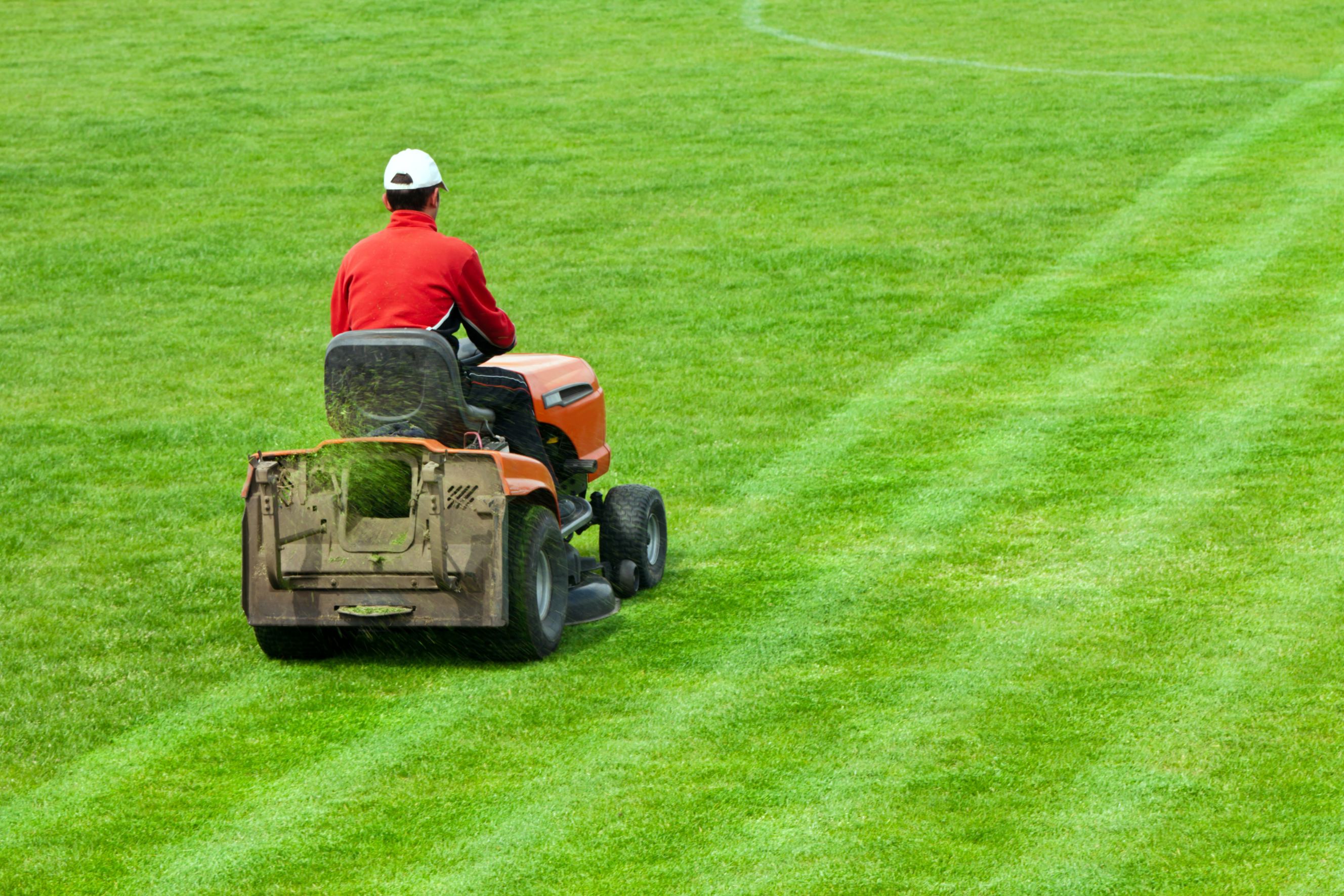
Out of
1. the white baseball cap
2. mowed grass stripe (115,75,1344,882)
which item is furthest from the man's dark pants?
mowed grass stripe (115,75,1344,882)

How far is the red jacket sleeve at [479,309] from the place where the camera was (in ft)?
23.0

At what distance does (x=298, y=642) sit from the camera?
23.2 ft

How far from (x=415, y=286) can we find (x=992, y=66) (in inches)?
684

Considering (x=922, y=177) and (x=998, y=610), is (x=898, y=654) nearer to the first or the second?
(x=998, y=610)

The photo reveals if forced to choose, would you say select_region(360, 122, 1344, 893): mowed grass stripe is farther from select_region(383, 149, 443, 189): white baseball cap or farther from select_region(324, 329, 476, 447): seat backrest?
select_region(383, 149, 443, 189): white baseball cap

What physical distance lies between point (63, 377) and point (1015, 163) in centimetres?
980

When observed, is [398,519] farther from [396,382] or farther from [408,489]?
[396,382]

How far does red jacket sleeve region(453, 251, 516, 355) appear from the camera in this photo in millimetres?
7023

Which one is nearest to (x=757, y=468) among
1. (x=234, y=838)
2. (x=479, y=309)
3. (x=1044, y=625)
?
(x=1044, y=625)

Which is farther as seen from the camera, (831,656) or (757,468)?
(757,468)

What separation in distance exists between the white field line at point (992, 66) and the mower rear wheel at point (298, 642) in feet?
56.0

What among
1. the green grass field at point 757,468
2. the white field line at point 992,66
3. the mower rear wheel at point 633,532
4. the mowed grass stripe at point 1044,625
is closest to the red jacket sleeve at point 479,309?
the mower rear wheel at point 633,532

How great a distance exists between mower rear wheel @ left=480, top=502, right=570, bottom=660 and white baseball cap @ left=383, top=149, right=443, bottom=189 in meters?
1.34

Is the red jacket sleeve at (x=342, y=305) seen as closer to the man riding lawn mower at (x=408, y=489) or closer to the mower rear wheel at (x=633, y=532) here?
the man riding lawn mower at (x=408, y=489)
